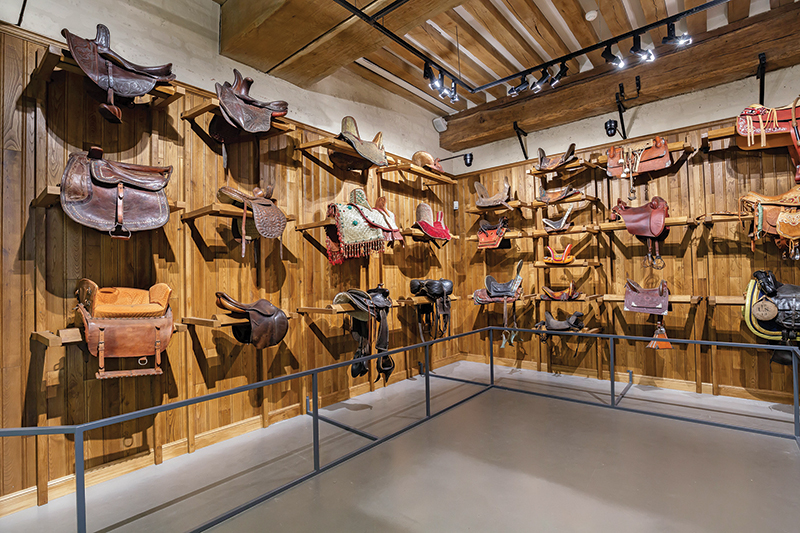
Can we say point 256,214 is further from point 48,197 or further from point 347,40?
point 347,40

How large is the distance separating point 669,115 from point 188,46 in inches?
188

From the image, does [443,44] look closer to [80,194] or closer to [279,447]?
[80,194]

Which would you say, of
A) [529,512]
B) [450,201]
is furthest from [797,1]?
[529,512]

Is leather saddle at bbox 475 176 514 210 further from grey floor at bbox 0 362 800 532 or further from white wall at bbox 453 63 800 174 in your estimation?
grey floor at bbox 0 362 800 532

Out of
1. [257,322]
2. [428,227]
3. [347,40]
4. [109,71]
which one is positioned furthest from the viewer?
[428,227]

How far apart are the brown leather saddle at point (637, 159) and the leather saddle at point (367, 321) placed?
2.97 m

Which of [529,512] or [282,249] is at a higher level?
[282,249]

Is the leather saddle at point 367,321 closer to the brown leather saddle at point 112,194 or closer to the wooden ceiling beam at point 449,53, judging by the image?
the brown leather saddle at point 112,194

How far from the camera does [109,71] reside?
2.38 metres

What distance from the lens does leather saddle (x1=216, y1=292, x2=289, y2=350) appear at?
288 centimetres

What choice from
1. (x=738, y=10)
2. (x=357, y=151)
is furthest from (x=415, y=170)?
(x=738, y=10)

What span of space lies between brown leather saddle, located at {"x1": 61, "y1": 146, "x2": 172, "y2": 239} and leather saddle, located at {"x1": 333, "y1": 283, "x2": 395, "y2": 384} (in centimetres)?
166

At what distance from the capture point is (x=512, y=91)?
13.9 feet

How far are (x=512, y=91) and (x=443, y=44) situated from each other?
2.89 ft
